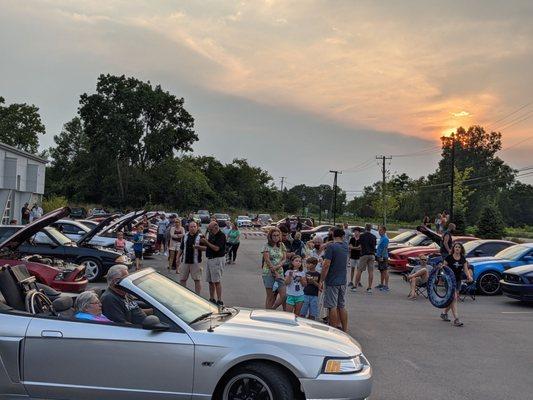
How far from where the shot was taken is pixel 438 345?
28.8 feet

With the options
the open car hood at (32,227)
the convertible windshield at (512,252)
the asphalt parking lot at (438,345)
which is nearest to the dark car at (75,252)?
the asphalt parking lot at (438,345)

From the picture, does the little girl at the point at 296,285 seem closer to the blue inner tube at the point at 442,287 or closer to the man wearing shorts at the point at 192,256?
the man wearing shorts at the point at 192,256

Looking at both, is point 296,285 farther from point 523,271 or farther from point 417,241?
point 417,241

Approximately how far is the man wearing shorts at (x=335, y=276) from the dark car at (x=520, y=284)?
21.2 feet

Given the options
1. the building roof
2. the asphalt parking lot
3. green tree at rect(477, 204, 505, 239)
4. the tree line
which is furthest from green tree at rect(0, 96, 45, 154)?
the asphalt parking lot

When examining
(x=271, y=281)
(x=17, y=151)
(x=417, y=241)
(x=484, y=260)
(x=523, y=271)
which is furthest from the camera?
(x=17, y=151)

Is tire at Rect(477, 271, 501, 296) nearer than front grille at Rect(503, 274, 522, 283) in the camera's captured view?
No

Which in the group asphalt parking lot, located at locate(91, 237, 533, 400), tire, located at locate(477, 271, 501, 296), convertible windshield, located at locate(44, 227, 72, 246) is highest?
convertible windshield, located at locate(44, 227, 72, 246)

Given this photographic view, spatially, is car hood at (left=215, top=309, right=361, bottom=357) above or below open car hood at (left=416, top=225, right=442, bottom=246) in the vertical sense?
below

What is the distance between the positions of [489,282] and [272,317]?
11629mm

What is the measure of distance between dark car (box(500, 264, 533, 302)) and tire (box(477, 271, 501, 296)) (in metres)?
1.66

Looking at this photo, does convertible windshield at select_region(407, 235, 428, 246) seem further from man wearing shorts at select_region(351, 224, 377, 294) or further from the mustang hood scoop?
the mustang hood scoop

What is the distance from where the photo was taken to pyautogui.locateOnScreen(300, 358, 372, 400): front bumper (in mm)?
4582

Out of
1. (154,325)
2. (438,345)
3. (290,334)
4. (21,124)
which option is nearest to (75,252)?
(438,345)
